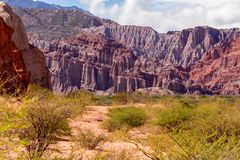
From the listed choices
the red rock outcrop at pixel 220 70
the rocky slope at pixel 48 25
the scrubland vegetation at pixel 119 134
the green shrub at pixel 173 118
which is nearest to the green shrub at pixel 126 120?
the scrubland vegetation at pixel 119 134

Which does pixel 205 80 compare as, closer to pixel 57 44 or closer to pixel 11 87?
pixel 57 44

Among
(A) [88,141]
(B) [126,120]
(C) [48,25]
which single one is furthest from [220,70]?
(A) [88,141]

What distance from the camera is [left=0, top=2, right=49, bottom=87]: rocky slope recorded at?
145 ft

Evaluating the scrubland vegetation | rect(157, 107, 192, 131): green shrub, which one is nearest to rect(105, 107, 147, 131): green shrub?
the scrubland vegetation

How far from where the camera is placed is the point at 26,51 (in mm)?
45812

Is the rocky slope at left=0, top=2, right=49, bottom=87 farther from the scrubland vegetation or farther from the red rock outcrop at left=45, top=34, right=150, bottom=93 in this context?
the red rock outcrop at left=45, top=34, right=150, bottom=93

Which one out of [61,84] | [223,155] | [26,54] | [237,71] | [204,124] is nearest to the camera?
[223,155]

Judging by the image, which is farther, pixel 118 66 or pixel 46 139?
pixel 118 66

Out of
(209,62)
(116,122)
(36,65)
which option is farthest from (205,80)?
(116,122)

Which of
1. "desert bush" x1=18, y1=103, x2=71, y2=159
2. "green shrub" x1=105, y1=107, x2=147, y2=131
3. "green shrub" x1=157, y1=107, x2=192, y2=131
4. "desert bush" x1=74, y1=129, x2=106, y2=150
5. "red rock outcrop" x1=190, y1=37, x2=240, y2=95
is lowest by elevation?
"red rock outcrop" x1=190, y1=37, x2=240, y2=95

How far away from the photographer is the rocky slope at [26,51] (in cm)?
4408

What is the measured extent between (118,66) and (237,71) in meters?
45.7

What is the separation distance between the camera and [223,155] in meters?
8.61

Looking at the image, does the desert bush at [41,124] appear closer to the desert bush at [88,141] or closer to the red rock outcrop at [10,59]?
the desert bush at [88,141]
